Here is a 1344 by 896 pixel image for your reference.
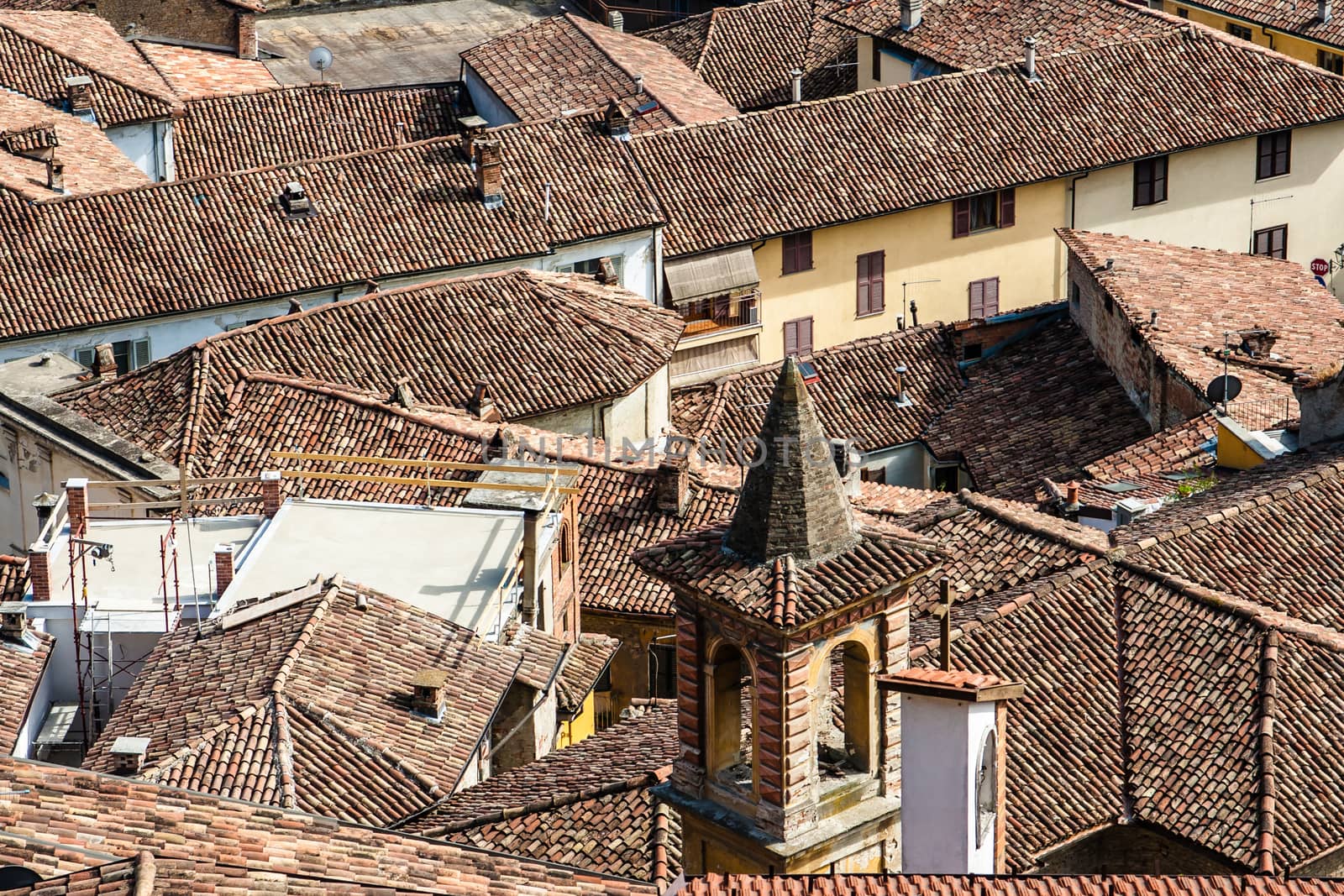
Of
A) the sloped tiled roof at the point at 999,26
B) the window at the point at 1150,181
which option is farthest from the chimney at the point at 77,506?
the sloped tiled roof at the point at 999,26

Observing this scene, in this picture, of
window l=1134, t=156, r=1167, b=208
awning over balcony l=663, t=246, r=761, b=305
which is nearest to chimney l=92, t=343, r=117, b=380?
awning over balcony l=663, t=246, r=761, b=305

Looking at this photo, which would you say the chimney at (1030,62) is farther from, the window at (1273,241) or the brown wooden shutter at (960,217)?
the window at (1273,241)

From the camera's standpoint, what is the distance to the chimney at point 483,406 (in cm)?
4197

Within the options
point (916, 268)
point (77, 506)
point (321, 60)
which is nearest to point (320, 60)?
point (321, 60)

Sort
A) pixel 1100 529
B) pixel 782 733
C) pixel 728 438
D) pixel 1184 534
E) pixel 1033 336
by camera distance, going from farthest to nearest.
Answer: pixel 1033 336 → pixel 728 438 → pixel 1100 529 → pixel 1184 534 → pixel 782 733

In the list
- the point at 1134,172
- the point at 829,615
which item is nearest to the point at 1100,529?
the point at 829,615

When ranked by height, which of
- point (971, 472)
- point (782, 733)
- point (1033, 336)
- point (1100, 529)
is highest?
point (1033, 336)

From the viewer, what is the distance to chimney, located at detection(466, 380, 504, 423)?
42.0m

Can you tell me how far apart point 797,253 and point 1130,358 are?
975cm

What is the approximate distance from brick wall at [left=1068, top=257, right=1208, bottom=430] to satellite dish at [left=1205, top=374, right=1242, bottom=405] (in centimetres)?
37

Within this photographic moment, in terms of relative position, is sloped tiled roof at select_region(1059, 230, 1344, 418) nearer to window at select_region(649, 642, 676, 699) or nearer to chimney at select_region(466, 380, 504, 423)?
window at select_region(649, 642, 676, 699)

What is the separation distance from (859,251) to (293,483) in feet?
63.3

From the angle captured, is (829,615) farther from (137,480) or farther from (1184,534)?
(137,480)

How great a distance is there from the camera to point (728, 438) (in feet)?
151
